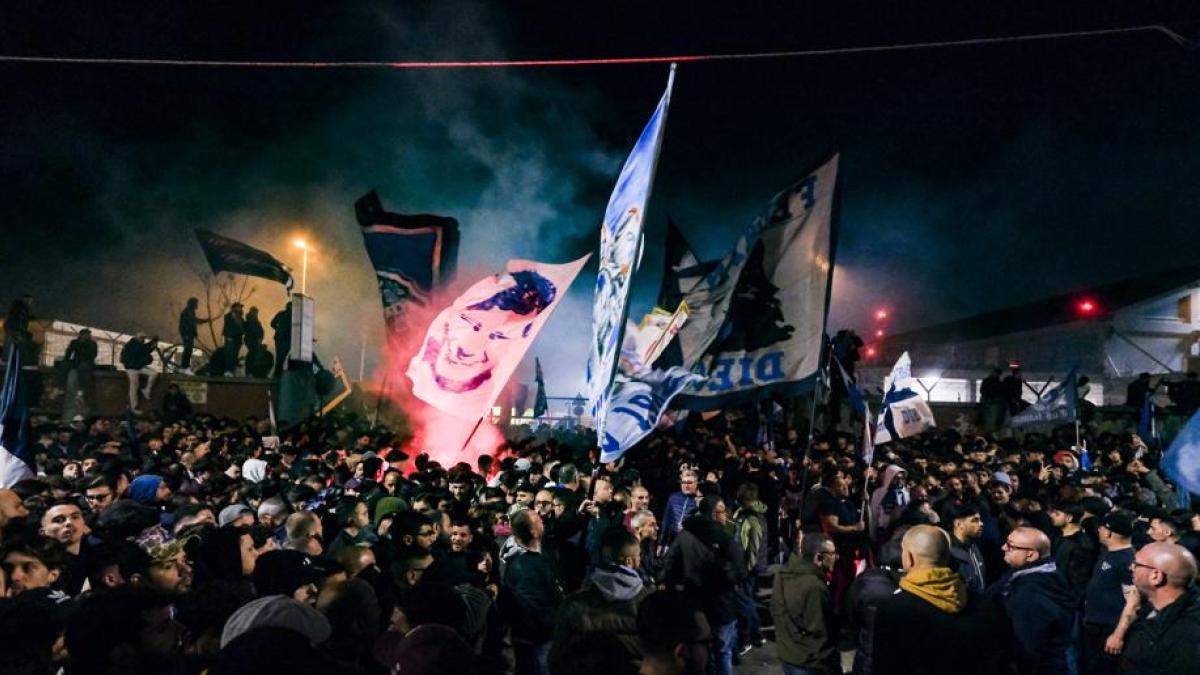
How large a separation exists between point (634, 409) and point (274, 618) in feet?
→ 17.8

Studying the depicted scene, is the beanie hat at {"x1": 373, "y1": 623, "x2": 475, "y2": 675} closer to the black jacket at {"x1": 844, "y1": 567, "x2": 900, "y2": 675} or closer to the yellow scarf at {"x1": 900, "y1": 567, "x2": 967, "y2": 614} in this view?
the yellow scarf at {"x1": 900, "y1": 567, "x2": 967, "y2": 614}

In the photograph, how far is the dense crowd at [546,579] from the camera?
11.0ft

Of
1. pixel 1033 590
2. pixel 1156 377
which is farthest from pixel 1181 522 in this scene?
pixel 1156 377

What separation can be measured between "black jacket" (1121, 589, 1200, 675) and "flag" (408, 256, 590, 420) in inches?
254

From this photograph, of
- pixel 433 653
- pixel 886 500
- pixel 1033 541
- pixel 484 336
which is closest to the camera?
pixel 433 653

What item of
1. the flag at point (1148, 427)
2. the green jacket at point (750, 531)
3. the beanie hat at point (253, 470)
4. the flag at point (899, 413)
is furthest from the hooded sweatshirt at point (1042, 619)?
the flag at point (1148, 427)

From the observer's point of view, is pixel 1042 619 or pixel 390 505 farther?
pixel 390 505

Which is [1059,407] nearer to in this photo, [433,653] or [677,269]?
[677,269]

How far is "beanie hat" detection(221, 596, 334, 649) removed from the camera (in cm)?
300

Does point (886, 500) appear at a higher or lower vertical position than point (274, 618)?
higher

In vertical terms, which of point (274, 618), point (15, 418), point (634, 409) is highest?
point (634, 409)

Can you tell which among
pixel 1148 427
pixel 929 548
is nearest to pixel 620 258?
pixel 929 548

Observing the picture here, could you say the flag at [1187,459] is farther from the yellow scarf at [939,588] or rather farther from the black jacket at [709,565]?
the black jacket at [709,565]

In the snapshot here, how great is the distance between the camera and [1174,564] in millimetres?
4762
